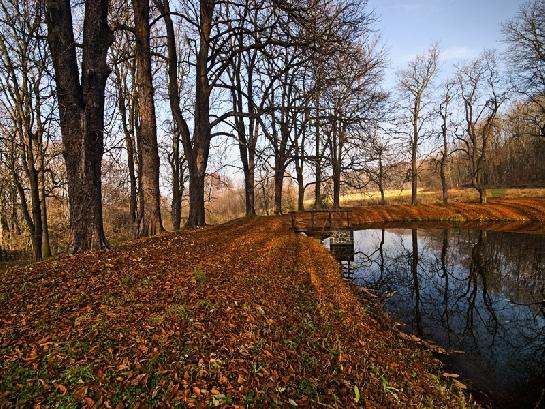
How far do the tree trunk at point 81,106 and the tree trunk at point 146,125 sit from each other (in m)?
2.10

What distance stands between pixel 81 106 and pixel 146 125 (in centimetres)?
261

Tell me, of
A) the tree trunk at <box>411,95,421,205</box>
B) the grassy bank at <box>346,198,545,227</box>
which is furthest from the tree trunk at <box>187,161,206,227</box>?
the tree trunk at <box>411,95,421,205</box>

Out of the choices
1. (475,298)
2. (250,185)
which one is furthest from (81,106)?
(250,185)

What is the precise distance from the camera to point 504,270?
11.5 metres

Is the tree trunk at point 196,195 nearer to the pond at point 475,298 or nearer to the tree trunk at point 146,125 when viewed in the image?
the tree trunk at point 146,125

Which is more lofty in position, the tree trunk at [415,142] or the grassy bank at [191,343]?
the tree trunk at [415,142]

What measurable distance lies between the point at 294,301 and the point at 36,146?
16.1 meters

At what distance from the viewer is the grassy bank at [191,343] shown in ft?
10.1

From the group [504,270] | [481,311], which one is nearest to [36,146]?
[481,311]

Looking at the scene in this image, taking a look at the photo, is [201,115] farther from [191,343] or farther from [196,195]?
[191,343]

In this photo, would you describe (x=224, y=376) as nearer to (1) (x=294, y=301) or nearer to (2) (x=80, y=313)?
(2) (x=80, y=313)

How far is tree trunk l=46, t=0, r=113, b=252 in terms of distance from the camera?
319 inches

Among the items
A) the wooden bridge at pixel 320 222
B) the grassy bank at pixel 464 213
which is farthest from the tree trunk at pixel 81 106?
the grassy bank at pixel 464 213

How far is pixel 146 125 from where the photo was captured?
10.8 metres
